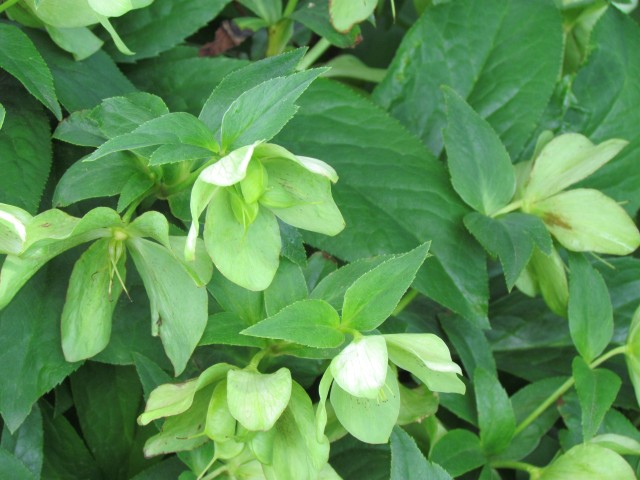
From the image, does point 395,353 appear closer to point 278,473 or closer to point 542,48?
point 278,473

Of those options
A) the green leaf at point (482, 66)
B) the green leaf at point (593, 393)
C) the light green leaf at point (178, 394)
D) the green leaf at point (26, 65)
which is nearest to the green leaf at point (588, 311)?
the green leaf at point (593, 393)

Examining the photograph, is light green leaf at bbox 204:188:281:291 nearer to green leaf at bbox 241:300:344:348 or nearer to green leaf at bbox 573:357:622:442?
green leaf at bbox 241:300:344:348

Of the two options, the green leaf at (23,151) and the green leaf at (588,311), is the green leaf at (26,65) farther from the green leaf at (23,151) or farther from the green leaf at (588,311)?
the green leaf at (588,311)

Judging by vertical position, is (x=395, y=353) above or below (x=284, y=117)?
below

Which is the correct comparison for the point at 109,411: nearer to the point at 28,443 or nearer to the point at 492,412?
the point at 28,443

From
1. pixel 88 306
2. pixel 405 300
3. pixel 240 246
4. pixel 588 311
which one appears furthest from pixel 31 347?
pixel 588 311

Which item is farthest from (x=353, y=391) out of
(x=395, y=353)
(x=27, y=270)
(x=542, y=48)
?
(x=542, y=48)

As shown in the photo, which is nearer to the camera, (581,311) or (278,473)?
(278,473)
